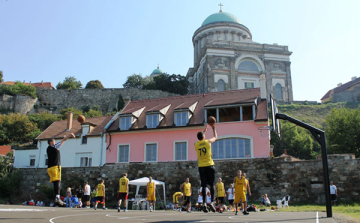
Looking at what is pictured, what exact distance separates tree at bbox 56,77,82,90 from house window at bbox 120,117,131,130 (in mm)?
52433

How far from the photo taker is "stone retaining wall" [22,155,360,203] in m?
19.7

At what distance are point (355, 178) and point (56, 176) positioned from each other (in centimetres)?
1682

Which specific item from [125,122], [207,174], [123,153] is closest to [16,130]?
[125,122]

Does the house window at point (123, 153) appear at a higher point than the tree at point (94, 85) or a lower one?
lower

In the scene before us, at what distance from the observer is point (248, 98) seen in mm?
26484

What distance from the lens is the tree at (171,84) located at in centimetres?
6875

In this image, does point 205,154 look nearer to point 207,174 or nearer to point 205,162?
point 205,162

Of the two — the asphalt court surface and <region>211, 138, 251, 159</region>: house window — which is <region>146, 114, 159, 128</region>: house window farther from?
the asphalt court surface

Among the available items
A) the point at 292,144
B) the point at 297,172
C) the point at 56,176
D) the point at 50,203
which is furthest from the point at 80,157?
the point at 292,144

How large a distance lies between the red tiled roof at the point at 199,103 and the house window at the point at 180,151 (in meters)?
1.68

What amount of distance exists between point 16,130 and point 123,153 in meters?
30.3

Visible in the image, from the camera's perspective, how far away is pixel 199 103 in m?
29.0

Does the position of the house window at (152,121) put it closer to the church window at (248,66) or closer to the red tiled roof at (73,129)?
the red tiled roof at (73,129)

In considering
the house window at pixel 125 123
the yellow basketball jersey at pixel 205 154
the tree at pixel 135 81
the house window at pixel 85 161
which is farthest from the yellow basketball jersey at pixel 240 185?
the tree at pixel 135 81
